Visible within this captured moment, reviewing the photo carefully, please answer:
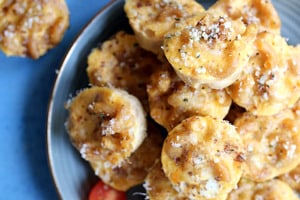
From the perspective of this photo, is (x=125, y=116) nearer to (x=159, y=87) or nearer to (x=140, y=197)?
(x=159, y=87)

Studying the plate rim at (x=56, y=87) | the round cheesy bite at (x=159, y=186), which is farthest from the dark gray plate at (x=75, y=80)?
the round cheesy bite at (x=159, y=186)

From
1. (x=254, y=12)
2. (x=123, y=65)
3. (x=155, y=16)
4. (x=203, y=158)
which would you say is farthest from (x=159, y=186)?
(x=254, y=12)

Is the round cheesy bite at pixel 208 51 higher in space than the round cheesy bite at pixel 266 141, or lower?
→ higher

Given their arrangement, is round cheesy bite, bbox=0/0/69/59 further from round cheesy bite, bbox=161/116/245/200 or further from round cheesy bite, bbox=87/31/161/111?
round cheesy bite, bbox=161/116/245/200

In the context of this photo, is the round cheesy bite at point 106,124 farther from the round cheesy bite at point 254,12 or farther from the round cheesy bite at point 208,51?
the round cheesy bite at point 254,12

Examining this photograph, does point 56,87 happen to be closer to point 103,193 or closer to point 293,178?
point 103,193

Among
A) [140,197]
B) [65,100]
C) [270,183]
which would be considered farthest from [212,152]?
[65,100]
